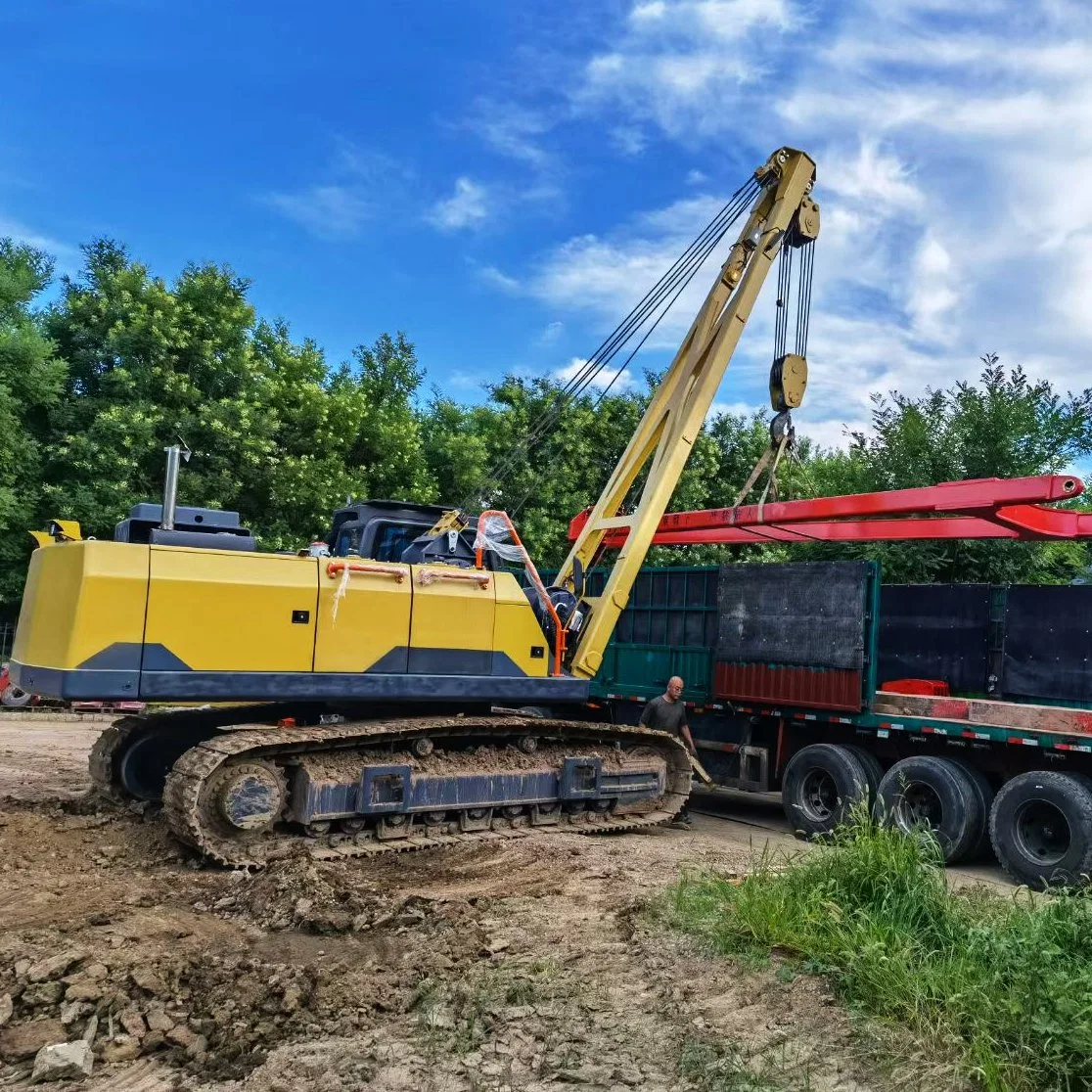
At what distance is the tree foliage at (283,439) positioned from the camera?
1667 cm

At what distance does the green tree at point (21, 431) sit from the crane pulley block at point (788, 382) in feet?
48.4

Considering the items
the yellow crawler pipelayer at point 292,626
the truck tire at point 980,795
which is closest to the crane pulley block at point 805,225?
the yellow crawler pipelayer at point 292,626

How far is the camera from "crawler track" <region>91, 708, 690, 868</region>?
7477mm

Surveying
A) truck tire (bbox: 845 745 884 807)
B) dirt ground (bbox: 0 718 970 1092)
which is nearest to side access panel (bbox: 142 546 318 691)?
dirt ground (bbox: 0 718 970 1092)

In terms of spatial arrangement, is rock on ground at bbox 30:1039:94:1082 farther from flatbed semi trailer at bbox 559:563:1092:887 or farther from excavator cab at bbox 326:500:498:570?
flatbed semi trailer at bbox 559:563:1092:887

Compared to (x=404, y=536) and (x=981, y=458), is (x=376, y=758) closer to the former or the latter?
(x=404, y=536)

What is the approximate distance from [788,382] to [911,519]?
72.8 inches

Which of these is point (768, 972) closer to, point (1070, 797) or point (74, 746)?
point (1070, 797)

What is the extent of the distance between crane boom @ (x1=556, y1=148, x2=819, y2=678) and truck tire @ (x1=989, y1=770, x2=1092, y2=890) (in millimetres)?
3897

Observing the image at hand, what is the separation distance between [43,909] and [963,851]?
24.0 ft

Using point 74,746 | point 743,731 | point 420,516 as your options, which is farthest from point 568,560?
point 74,746

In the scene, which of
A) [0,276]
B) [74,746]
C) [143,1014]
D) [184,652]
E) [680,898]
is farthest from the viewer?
[0,276]

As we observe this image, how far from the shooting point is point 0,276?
21312 millimetres

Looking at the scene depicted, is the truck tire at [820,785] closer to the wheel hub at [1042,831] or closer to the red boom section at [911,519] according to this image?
the wheel hub at [1042,831]
